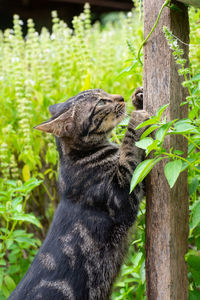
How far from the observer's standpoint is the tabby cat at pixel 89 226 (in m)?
2.36

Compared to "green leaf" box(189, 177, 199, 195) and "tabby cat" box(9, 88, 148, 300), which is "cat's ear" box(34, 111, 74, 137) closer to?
"tabby cat" box(9, 88, 148, 300)

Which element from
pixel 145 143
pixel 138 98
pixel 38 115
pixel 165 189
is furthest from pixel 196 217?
pixel 38 115

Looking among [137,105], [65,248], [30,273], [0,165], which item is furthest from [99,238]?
[0,165]

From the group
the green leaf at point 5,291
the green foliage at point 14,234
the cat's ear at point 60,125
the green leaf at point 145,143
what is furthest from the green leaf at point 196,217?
the green leaf at point 5,291

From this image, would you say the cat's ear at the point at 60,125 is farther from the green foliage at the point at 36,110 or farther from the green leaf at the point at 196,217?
the green leaf at the point at 196,217

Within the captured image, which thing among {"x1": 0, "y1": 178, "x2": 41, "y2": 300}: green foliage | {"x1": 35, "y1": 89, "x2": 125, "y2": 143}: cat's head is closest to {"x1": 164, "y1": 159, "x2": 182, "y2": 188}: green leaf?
{"x1": 35, "y1": 89, "x2": 125, "y2": 143}: cat's head

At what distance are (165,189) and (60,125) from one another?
2.64ft

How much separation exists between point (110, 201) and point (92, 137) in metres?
0.49

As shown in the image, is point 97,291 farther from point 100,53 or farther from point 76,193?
point 100,53

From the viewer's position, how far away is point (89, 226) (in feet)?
8.04

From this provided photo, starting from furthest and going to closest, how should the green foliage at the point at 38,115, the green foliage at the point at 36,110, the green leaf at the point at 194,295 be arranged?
1. the green foliage at the point at 36,110
2. the green foliage at the point at 38,115
3. the green leaf at the point at 194,295

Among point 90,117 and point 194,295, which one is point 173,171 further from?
point 90,117

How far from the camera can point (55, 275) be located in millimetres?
2445

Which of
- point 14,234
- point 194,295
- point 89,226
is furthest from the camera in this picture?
point 14,234
